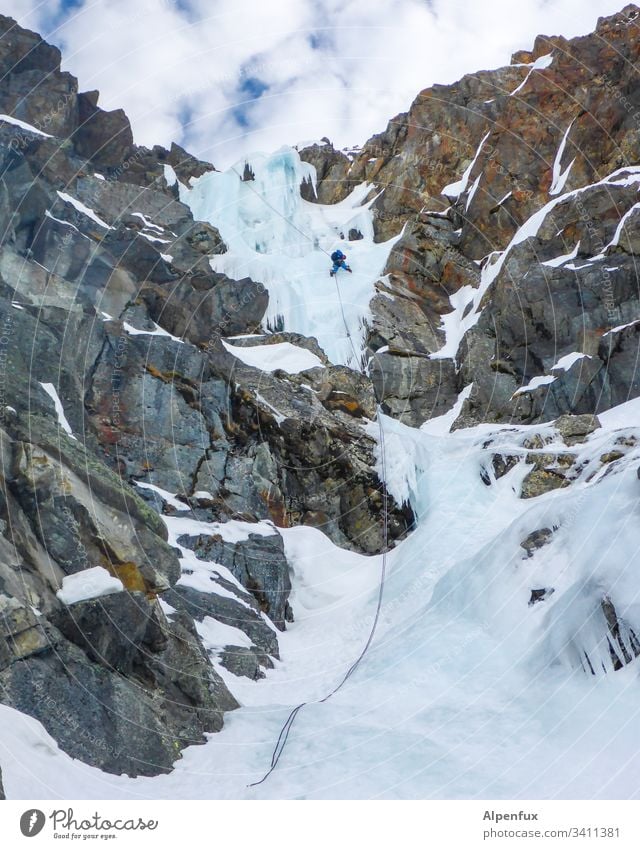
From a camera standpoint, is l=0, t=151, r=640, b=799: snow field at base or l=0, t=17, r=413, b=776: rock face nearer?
l=0, t=151, r=640, b=799: snow field at base

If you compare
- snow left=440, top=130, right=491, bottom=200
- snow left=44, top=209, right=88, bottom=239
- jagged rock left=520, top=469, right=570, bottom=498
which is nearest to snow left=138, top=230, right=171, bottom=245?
snow left=44, top=209, right=88, bottom=239

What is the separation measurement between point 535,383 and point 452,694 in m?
19.4

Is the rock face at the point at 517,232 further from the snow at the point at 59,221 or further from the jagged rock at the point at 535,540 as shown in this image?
the snow at the point at 59,221

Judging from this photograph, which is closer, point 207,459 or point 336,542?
point 207,459

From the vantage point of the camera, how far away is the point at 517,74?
41250mm

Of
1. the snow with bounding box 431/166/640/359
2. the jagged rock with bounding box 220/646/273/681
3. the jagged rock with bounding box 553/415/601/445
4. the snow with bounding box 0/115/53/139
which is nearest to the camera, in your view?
the jagged rock with bounding box 220/646/273/681

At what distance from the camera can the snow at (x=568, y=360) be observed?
28219mm

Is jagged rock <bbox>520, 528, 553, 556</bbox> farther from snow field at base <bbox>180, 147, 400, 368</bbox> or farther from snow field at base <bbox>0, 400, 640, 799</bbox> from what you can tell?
snow field at base <bbox>180, 147, 400, 368</bbox>

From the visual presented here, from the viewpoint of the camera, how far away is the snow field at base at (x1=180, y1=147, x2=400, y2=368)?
116ft

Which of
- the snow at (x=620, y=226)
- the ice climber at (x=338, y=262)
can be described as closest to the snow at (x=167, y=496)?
the ice climber at (x=338, y=262)

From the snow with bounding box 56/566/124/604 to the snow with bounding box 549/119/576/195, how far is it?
105 feet
